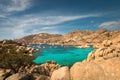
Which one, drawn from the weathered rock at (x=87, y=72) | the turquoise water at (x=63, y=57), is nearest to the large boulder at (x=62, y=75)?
the weathered rock at (x=87, y=72)

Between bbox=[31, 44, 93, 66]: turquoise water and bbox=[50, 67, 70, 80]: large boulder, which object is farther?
bbox=[31, 44, 93, 66]: turquoise water

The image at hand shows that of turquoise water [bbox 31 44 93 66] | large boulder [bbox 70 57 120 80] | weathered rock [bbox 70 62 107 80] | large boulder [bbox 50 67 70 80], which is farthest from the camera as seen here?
turquoise water [bbox 31 44 93 66]

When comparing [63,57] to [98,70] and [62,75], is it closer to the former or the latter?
[62,75]

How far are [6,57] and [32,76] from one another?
28.1ft

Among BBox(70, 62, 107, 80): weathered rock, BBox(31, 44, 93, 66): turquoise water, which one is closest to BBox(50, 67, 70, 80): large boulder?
BBox(70, 62, 107, 80): weathered rock

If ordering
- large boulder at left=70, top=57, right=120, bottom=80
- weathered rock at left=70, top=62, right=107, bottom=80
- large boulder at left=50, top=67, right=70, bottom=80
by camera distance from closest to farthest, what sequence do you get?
large boulder at left=70, top=57, right=120, bottom=80
weathered rock at left=70, top=62, right=107, bottom=80
large boulder at left=50, top=67, right=70, bottom=80

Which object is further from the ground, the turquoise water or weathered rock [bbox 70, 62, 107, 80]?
weathered rock [bbox 70, 62, 107, 80]

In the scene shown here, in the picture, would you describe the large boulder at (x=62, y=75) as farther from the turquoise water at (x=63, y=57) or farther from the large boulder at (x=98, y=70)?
the turquoise water at (x=63, y=57)

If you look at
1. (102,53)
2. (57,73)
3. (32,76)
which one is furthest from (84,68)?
(102,53)

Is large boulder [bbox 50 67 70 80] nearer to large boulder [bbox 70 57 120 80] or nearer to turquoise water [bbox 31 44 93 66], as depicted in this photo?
large boulder [bbox 70 57 120 80]

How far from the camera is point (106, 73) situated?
17.2m

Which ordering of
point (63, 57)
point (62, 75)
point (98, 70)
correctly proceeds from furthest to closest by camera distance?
point (63, 57) < point (62, 75) < point (98, 70)

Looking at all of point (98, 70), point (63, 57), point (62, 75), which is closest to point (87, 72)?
point (98, 70)

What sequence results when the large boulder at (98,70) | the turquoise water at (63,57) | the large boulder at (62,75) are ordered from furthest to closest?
the turquoise water at (63,57)
the large boulder at (62,75)
the large boulder at (98,70)
